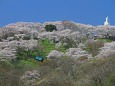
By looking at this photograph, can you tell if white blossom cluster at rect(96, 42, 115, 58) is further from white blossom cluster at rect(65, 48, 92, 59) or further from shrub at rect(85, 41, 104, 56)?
white blossom cluster at rect(65, 48, 92, 59)

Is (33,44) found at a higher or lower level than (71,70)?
higher

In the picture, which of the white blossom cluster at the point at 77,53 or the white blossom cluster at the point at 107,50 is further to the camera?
the white blossom cluster at the point at 77,53

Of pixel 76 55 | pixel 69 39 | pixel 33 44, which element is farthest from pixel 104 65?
pixel 69 39

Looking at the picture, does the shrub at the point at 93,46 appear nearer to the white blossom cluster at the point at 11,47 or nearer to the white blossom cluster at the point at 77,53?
the white blossom cluster at the point at 77,53

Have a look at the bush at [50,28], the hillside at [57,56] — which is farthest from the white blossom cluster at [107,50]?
the bush at [50,28]

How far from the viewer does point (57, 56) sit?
7144 cm

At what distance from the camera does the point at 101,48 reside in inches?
3017

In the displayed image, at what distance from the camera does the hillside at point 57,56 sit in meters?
49.5

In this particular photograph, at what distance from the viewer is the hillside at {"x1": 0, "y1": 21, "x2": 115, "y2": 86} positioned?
4953cm

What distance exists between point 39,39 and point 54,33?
12.5ft

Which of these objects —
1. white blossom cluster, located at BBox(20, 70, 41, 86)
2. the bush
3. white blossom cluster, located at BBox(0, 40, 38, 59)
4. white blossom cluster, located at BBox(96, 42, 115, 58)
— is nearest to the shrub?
white blossom cluster, located at BBox(96, 42, 115, 58)

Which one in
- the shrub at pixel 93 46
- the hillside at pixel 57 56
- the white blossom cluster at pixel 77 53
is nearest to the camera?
the hillside at pixel 57 56

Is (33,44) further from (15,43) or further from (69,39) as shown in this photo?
(69,39)

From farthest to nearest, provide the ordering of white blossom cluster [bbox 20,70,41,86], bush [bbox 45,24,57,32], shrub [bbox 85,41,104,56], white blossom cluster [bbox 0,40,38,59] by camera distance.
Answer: bush [bbox 45,24,57,32], shrub [bbox 85,41,104,56], white blossom cluster [bbox 0,40,38,59], white blossom cluster [bbox 20,70,41,86]
